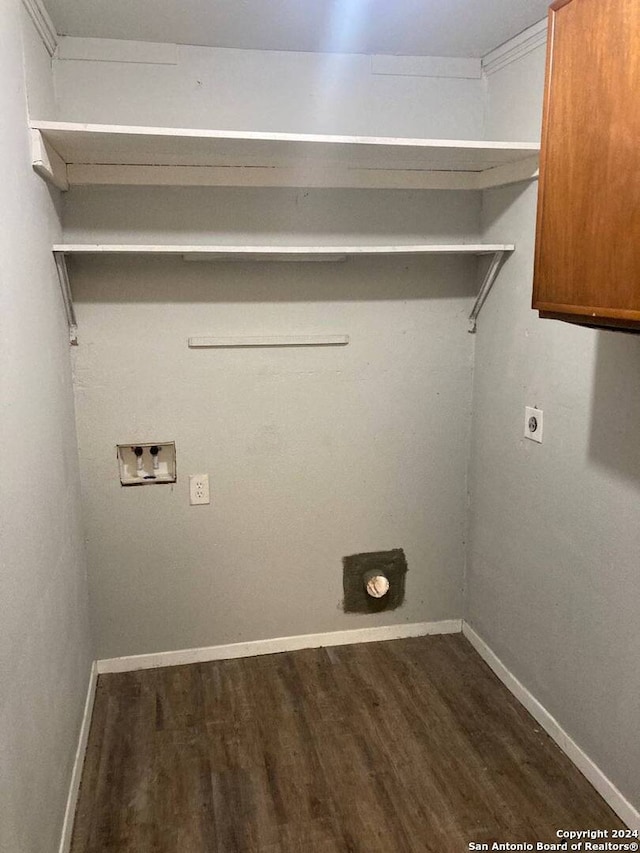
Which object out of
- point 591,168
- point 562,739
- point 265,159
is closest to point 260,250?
point 265,159

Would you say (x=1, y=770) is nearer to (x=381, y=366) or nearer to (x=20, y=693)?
(x=20, y=693)

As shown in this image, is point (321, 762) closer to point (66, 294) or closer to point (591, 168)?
point (66, 294)

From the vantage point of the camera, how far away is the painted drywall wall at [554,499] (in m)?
1.84

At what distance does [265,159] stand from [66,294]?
82 cm

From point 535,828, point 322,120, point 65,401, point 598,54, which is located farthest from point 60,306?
point 535,828

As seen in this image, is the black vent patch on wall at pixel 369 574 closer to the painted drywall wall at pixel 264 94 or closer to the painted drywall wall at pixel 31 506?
the painted drywall wall at pixel 31 506

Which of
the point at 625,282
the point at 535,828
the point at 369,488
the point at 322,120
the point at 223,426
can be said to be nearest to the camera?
the point at 625,282

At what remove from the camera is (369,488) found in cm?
272

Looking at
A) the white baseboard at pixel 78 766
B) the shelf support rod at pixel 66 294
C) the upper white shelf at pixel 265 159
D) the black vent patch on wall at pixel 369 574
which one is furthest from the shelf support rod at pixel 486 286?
the white baseboard at pixel 78 766

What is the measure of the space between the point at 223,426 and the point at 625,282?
1.57 m

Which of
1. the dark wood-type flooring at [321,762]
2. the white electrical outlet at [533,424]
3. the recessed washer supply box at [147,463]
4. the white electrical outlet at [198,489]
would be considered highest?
the white electrical outlet at [533,424]

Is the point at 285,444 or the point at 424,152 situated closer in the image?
the point at 424,152

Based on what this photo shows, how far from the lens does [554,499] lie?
2.17 meters

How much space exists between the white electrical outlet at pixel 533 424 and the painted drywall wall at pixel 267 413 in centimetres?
45
